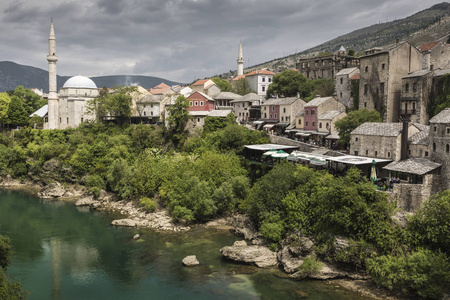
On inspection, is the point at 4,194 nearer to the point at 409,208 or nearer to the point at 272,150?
the point at 272,150

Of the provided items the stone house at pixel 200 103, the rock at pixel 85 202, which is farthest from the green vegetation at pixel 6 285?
the stone house at pixel 200 103

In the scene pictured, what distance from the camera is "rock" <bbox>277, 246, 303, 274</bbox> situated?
78.0 feet

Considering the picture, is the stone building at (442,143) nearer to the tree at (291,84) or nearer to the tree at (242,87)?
the tree at (291,84)

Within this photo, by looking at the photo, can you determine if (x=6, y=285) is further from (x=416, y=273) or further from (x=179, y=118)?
(x=179, y=118)

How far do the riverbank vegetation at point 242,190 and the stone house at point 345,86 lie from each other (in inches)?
454

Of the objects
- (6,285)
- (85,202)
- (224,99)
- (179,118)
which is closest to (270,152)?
(179,118)

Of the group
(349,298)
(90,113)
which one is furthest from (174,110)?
(349,298)

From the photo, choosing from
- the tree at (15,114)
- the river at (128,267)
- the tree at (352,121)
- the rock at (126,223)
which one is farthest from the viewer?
the tree at (15,114)

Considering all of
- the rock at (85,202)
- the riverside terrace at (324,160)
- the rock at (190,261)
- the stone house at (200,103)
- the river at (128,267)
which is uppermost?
the stone house at (200,103)

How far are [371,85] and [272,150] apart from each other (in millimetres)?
13790

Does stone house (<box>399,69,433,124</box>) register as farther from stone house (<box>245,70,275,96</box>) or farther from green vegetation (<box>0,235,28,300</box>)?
stone house (<box>245,70,275,96</box>)

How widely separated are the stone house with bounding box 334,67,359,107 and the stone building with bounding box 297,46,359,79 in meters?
11.6

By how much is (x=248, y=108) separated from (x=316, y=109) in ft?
47.9

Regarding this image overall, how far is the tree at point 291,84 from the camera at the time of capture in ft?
182
